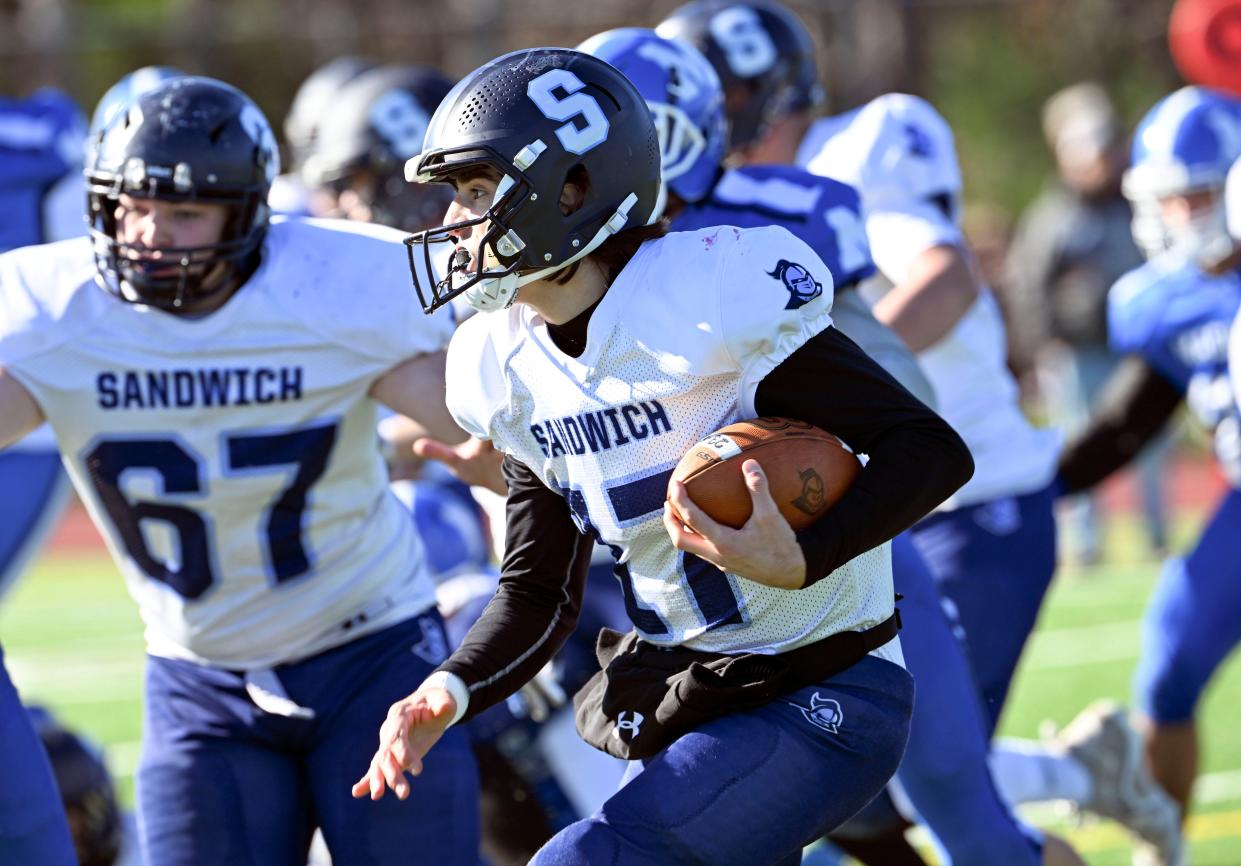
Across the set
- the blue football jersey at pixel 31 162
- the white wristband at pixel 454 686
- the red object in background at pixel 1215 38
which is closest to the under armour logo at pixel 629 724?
the white wristband at pixel 454 686

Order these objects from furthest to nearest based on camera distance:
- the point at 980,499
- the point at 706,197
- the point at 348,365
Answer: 1. the point at 980,499
2. the point at 706,197
3. the point at 348,365

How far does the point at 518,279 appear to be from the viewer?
299 cm

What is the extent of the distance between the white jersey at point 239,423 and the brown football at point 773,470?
101 cm

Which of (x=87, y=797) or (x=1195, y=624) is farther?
(x=1195, y=624)

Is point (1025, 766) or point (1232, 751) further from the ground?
point (1025, 766)

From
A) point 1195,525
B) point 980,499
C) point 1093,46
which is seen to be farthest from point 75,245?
point 1093,46

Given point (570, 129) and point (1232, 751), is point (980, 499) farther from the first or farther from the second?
point (1232, 751)

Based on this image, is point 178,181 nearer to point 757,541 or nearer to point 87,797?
point 757,541

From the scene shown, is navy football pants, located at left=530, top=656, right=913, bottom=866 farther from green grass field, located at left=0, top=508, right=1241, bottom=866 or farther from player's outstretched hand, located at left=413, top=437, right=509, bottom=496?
green grass field, located at left=0, top=508, right=1241, bottom=866

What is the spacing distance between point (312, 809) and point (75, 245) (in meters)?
1.15

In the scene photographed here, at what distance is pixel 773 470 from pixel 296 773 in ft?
4.33

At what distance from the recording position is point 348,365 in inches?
142

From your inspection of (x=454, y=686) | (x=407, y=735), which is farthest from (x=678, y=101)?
(x=407, y=735)

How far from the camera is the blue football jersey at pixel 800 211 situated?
3.80 m
